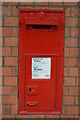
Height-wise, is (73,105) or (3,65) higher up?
(3,65)

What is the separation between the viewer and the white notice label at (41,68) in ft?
7.62

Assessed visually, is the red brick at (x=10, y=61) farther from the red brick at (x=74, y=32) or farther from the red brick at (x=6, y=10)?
the red brick at (x=74, y=32)

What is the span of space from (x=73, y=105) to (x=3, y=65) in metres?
1.05

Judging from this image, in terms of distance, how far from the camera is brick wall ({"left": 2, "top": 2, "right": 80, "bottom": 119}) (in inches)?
91.6

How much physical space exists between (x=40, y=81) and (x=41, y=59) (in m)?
0.28

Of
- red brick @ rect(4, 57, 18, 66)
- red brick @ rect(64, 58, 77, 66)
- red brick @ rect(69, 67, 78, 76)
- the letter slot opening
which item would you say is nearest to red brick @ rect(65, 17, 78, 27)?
the letter slot opening

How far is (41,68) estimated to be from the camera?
7.70ft

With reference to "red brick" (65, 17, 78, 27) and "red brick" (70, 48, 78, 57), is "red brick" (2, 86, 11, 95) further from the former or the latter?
"red brick" (65, 17, 78, 27)

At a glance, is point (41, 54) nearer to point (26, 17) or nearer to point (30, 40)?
point (30, 40)

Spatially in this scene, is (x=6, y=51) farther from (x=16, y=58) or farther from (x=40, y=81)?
(x=40, y=81)

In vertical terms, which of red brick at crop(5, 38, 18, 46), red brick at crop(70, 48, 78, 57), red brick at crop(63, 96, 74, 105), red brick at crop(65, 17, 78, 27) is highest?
red brick at crop(65, 17, 78, 27)

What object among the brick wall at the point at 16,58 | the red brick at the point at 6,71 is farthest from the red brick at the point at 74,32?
the red brick at the point at 6,71

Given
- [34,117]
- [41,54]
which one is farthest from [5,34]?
[34,117]

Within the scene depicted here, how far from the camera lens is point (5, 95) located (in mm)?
2426
